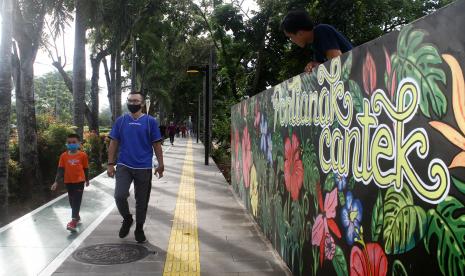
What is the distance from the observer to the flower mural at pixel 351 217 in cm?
Result: 316

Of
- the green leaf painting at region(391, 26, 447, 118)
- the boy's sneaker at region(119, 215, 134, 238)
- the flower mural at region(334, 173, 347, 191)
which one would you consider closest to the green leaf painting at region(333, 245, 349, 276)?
the flower mural at region(334, 173, 347, 191)

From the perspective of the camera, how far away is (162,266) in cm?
516

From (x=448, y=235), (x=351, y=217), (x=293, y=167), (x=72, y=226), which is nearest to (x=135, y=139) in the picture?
(x=72, y=226)

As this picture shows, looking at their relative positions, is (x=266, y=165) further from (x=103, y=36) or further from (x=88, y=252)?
(x=103, y=36)

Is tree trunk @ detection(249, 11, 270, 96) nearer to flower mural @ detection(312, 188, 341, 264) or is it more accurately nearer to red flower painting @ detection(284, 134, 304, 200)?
red flower painting @ detection(284, 134, 304, 200)

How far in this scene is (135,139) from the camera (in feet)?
20.2

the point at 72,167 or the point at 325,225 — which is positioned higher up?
the point at 72,167

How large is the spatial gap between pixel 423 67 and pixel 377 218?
942 millimetres

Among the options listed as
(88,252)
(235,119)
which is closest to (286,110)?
(88,252)

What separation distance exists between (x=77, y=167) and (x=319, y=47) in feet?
13.2

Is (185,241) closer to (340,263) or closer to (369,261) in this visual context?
(340,263)

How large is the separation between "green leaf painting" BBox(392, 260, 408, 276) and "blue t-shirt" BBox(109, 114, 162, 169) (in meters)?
4.05

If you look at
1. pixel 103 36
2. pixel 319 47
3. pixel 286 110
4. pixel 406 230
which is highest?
pixel 103 36

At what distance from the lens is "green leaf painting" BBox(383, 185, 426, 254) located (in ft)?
7.85
